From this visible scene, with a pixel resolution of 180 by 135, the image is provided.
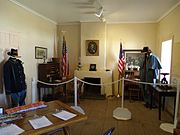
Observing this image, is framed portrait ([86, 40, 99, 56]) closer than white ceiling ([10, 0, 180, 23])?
No

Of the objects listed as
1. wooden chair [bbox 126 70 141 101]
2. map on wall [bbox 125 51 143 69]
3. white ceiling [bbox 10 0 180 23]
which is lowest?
wooden chair [bbox 126 70 141 101]

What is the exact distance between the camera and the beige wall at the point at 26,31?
12.0 feet

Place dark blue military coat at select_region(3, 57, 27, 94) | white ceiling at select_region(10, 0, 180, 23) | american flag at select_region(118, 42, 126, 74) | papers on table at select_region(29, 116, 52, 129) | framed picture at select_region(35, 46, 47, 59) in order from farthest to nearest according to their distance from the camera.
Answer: american flag at select_region(118, 42, 126, 74) < framed picture at select_region(35, 46, 47, 59) < white ceiling at select_region(10, 0, 180, 23) < dark blue military coat at select_region(3, 57, 27, 94) < papers on table at select_region(29, 116, 52, 129)

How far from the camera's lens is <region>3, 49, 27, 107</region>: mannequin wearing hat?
11.3 ft

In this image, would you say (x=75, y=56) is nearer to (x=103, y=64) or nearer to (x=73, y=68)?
(x=73, y=68)

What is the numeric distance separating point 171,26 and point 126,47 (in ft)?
6.44

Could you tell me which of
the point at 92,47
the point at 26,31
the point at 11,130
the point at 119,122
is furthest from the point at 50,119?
the point at 92,47

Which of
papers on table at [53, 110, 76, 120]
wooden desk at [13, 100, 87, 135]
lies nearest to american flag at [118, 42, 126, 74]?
wooden desk at [13, 100, 87, 135]

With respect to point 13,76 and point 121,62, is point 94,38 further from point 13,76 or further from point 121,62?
point 13,76

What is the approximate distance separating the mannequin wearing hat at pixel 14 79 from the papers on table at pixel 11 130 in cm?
202

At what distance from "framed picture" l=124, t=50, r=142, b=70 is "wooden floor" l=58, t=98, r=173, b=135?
5.14 ft

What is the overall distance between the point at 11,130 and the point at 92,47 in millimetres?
4992

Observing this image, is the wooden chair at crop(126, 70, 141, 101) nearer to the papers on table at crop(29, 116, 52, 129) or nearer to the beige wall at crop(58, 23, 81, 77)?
the beige wall at crop(58, 23, 81, 77)

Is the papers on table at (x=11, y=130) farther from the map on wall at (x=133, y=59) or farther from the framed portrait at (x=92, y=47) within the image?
the map on wall at (x=133, y=59)
